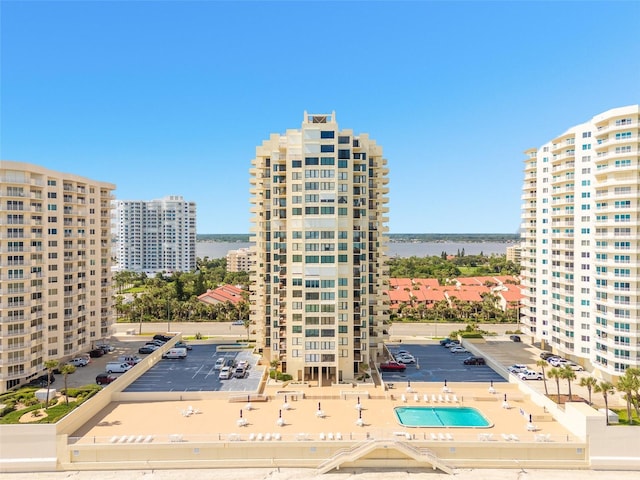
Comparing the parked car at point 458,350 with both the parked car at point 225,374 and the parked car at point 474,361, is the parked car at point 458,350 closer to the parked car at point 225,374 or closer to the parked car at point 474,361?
the parked car at point 474,361

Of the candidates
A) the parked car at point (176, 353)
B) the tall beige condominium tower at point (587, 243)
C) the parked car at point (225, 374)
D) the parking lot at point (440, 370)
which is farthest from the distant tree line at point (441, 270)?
the parked car at point (225, 374)

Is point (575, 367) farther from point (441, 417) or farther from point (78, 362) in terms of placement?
point (78, 362)

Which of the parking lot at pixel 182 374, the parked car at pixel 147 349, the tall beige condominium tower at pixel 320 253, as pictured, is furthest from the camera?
the parked car at pixel 147 349

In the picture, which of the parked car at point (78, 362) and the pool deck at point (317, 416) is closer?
the pool deck at point (317, 416)

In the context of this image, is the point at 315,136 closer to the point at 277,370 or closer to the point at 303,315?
the point at 303,315

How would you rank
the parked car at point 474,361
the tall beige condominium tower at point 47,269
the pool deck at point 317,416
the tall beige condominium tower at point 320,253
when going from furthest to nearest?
1. the parked car at point 474,361
2. the tall beige condominium tower at point 320,253
3. the tall beige condominium tower at point 47,269
4. the pool deck at point 317,416

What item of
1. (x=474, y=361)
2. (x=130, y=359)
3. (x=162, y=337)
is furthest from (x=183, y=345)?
(x=474, y=361)
